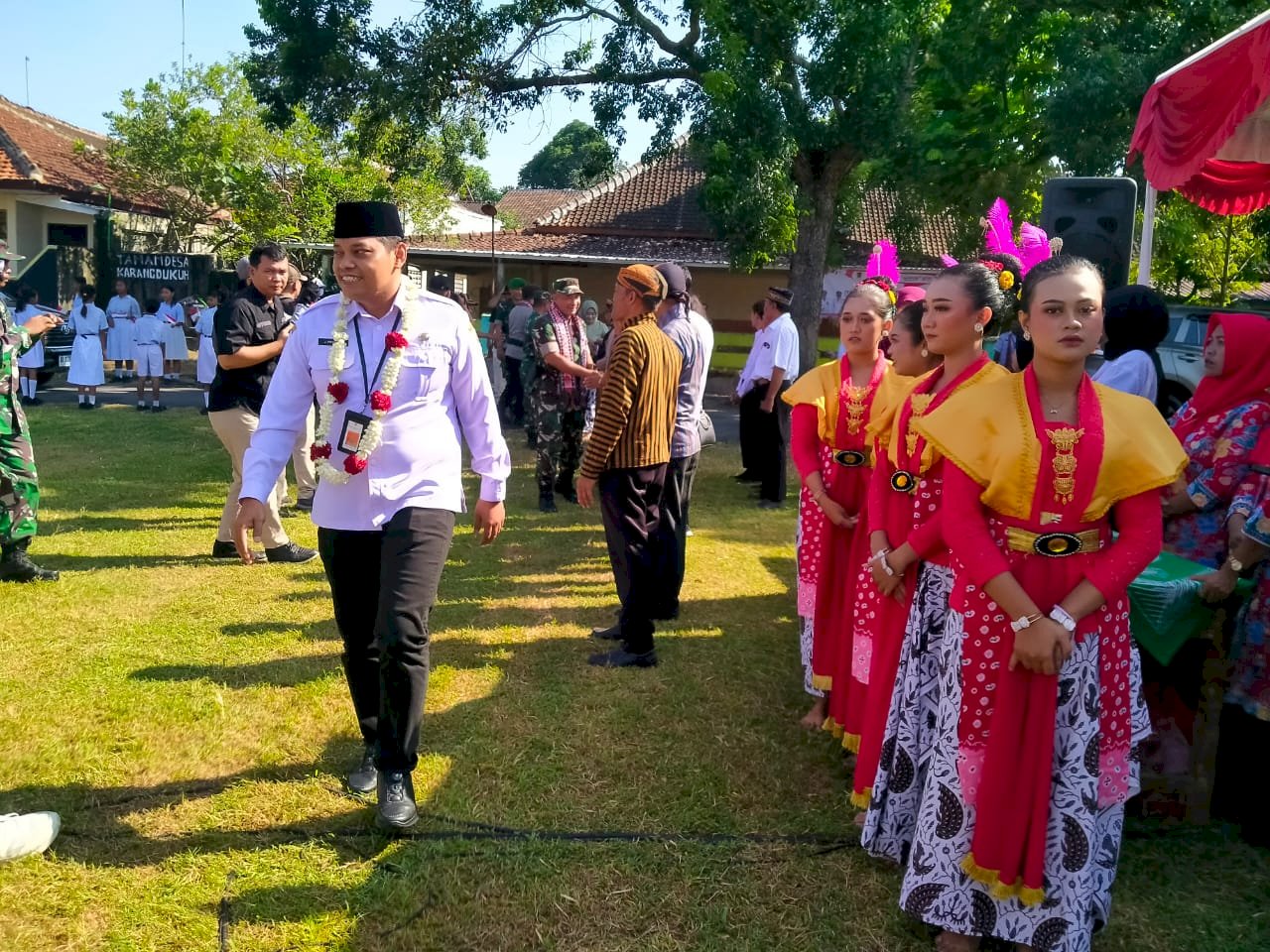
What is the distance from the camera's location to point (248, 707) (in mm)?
4500

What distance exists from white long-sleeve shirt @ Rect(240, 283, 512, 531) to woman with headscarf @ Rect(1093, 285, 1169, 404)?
242 cm

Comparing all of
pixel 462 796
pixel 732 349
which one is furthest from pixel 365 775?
pixel 732 349

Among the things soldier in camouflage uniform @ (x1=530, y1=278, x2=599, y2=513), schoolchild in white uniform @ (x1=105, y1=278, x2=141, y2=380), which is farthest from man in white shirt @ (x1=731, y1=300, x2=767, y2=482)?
schoolchild in white uniform @ (x1=105, y1=278, x2=141, y2=380)

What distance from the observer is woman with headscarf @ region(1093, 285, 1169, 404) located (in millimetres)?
3986

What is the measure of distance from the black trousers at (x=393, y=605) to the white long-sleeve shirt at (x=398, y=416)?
8cm

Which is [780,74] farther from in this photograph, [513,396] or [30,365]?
[30,365]

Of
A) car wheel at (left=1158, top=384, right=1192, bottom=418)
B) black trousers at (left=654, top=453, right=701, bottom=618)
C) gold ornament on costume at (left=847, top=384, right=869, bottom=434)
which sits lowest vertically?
black trousers at (left=654, top=453, right=701, bottom=618)

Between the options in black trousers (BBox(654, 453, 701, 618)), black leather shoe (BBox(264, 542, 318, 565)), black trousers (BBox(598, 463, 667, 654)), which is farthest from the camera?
black leather shoe (BBox(264, 542, 318, 565))

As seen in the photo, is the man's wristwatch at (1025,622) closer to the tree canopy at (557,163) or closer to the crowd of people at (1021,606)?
the crowd of people at (1021,606)

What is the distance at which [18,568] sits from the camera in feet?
20.2

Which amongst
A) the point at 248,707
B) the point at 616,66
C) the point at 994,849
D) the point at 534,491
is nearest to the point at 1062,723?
the point at 994,849

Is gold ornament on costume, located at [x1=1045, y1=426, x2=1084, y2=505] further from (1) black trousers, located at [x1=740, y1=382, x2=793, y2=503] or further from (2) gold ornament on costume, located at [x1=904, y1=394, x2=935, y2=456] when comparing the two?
(1) black trousers, located at [x1=740, y1=382, x2=793, y2=503]

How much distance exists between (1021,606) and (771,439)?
22.2ft

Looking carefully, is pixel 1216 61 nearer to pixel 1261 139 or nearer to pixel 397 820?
pixel 1261 139
